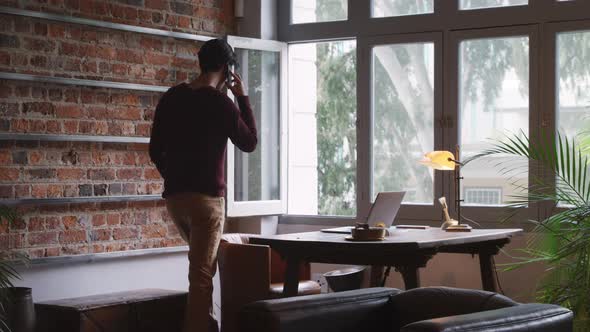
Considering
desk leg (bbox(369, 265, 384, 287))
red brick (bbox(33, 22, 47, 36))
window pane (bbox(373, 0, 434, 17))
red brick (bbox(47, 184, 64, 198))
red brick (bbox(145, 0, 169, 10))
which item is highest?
window pane (bbox(373, 0, 434, 17))

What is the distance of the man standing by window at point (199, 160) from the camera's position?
205 inches

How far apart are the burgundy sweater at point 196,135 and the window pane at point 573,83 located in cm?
279

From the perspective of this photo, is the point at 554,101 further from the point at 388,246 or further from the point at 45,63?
the point at 45,63

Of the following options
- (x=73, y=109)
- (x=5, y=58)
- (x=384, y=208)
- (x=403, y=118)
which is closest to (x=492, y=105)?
(x=403, y=118)

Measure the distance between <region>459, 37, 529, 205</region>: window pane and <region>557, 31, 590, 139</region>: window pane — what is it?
0.87 ft

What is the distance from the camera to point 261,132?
316 inches

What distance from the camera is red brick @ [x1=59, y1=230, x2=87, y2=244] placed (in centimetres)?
642

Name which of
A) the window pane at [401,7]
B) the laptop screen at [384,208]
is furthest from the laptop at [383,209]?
the window pane at [401,7]

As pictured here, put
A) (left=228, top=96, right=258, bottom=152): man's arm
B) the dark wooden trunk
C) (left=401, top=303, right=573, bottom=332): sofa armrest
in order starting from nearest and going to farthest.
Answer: (left=401, top=303, right=573, bottom=332): sofa armrest < (left=228, top=96, right=258, bottom=152): man's arm < the dark wooden trunk

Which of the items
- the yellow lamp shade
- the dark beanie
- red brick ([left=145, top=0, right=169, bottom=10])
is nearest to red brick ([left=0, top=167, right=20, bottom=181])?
the dark beanie

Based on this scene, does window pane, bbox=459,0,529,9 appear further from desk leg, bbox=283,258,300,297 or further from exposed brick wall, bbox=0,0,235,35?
desk leg, bbox=283,258,300,297

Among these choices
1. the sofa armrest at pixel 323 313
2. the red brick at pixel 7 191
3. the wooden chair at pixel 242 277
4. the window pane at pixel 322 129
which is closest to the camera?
the sofa armrest at pixel 323 313

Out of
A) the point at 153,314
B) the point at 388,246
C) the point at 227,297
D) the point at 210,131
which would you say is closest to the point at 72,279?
the point at 153,314

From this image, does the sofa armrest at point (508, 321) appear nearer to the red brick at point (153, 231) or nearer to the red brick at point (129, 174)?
the red brick at point (129, 174)
